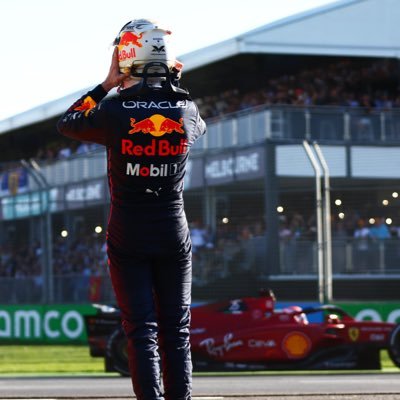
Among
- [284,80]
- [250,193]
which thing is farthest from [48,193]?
[284,80]

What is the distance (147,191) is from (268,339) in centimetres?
765

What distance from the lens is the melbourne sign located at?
19406 millimetres

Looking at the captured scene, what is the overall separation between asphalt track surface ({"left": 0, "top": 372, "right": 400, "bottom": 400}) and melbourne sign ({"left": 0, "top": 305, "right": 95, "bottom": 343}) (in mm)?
7020

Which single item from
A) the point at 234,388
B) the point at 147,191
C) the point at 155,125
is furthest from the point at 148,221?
the point at 234,388

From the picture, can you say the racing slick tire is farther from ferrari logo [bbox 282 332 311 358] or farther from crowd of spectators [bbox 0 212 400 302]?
crowd of spectators [bbox 0 212 400 302]

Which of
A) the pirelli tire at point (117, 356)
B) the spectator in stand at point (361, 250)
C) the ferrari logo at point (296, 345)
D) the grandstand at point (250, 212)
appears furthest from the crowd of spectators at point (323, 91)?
the pirelli tire at point (117, 356)

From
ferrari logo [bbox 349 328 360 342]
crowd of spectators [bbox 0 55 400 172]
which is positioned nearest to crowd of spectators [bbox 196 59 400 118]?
crowd of spectators [bbox 0 55 400 172]

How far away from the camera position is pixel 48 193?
18906 millimetres

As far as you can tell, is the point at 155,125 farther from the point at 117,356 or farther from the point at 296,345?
the point at 296,345

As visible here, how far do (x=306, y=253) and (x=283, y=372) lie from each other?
4162 millimetres

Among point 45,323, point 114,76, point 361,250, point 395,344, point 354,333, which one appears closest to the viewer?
point 114,76

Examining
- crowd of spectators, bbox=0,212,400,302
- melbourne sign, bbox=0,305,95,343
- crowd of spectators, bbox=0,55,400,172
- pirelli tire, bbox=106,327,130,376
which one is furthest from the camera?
crowd of spectators, bbox=0,55,400,172

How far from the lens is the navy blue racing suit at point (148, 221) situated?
5.12 m

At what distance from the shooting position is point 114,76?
5262mm
